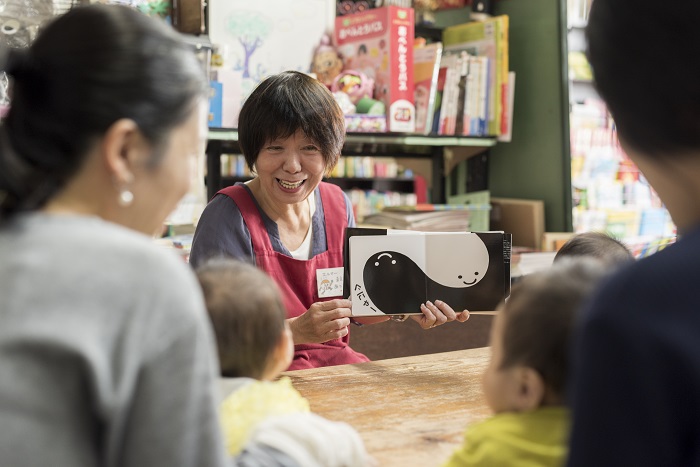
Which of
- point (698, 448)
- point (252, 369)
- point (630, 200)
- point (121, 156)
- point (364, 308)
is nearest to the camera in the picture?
point (698, 448)

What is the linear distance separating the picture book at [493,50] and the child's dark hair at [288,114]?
6.13 ft

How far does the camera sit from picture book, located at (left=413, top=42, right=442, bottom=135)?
3.76 metres

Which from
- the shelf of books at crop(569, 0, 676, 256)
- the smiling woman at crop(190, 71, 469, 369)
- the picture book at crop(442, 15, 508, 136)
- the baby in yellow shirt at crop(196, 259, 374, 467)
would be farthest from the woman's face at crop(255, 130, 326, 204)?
the shelf of books at crop(569, 0, 676, 256)

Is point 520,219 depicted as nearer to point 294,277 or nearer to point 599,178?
point 599,178

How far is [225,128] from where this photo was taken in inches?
132

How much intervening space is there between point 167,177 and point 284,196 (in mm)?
1220

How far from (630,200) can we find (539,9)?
1104mm

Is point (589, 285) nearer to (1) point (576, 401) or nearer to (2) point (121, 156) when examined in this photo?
(1) point (576, 401)

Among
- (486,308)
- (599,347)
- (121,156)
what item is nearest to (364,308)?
(486,308)

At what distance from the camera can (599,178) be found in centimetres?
411

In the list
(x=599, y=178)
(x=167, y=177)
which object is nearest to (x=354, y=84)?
(x=599, y=178)

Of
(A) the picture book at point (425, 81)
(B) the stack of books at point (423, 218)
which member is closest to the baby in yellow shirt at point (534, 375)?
(B) the stack of books at point (423, 218)

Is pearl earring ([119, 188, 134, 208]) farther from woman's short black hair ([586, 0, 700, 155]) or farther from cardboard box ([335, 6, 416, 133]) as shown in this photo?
cardboard box ([335, 6, 416, 133])

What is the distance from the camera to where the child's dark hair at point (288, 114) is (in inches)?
85.8
